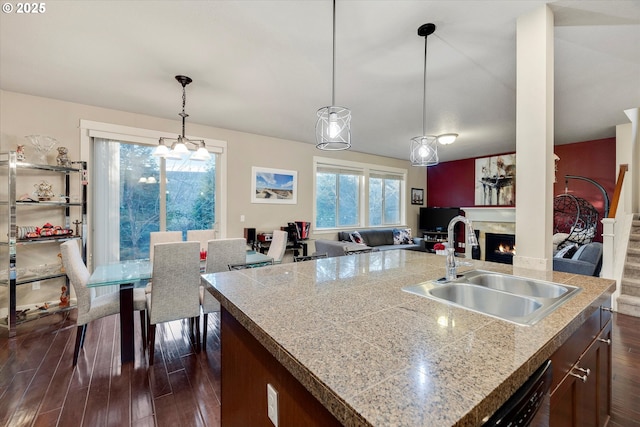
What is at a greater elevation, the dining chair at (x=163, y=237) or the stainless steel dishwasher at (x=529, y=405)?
the dining chair at (x=163, y=237)

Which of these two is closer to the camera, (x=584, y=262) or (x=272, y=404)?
(x=272, y=404)

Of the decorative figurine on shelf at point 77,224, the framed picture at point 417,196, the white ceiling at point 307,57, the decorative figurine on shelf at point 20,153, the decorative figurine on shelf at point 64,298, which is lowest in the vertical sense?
the decorative figurine on shelf at point 64,298

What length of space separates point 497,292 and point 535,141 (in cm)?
109

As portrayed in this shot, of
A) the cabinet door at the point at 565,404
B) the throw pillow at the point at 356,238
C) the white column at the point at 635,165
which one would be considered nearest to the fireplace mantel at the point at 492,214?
the white column at the point at 635,165

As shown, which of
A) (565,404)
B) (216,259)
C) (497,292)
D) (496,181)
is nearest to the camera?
(565,404)

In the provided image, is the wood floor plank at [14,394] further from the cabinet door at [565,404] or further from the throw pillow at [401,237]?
the throw pillow at [401,237]

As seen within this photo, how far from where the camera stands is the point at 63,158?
3.25 meters

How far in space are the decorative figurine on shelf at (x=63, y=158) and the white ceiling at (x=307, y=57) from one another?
0.63m

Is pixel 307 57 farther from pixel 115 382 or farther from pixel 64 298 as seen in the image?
pixel 64 298

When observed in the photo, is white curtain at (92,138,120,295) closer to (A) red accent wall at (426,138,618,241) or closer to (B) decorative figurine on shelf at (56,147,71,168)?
(B) decorative figurine on shelf at (56,147,71,168)

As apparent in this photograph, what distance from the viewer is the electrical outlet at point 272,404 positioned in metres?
0.84

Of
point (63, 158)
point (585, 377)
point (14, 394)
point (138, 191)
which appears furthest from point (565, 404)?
point (63, 158)

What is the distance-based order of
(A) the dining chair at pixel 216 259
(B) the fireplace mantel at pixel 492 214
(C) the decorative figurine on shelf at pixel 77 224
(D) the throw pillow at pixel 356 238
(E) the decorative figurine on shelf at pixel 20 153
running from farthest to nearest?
(B) the fireplace mantel at pixel 492 214 < (D) the throw pillow at pixel 356 238 < (C) the decorative figurine on shelf at pixel 77 224 < (E) the decorative figurine on shelf at pixel 20 153 < (A) the dining chair at pixel 216 259

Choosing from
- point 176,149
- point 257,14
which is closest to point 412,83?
point 257,14
